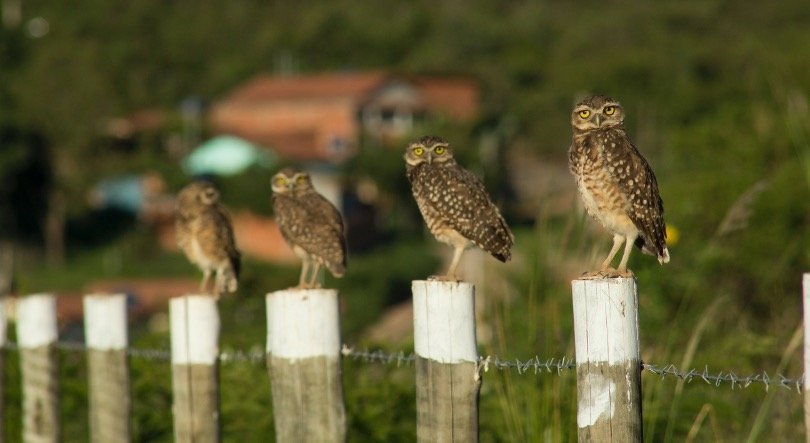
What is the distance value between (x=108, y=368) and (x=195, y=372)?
2.43 feet

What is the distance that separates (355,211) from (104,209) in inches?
538

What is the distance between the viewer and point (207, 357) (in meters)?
6.65

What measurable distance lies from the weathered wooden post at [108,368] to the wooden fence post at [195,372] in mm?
551

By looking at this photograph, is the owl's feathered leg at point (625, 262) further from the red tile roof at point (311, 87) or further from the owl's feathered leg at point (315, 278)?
the red tile roof at point (311, 87)

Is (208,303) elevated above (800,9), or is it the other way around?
(800,9)

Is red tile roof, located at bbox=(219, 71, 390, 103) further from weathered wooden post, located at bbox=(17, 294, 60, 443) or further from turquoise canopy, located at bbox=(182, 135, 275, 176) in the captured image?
weathered wooden post, located at bbox=(17, 294, 60, 443)

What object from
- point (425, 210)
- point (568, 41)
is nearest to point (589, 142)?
point (425, 210)


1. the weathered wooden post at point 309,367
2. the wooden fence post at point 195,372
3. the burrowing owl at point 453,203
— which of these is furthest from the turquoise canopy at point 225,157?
the weathered wooden post at point 309,367

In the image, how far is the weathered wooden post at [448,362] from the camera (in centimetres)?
541

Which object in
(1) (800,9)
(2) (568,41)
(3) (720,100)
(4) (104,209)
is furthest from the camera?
(1) (800,9)

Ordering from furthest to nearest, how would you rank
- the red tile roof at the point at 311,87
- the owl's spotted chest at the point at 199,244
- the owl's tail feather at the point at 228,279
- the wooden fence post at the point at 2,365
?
the red tile roof at the point at 311,87 → the owl's spotted chest at the point at 199,244 → the owl's tail feather at the point at 228,279 → the wooden fence post at the point at 2,365

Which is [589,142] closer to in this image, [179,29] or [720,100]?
[720,100]

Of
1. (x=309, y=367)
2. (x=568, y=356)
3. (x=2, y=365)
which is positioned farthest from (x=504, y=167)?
(x=309, y=367)

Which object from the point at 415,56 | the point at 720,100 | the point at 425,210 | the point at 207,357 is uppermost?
the point at 415,56
